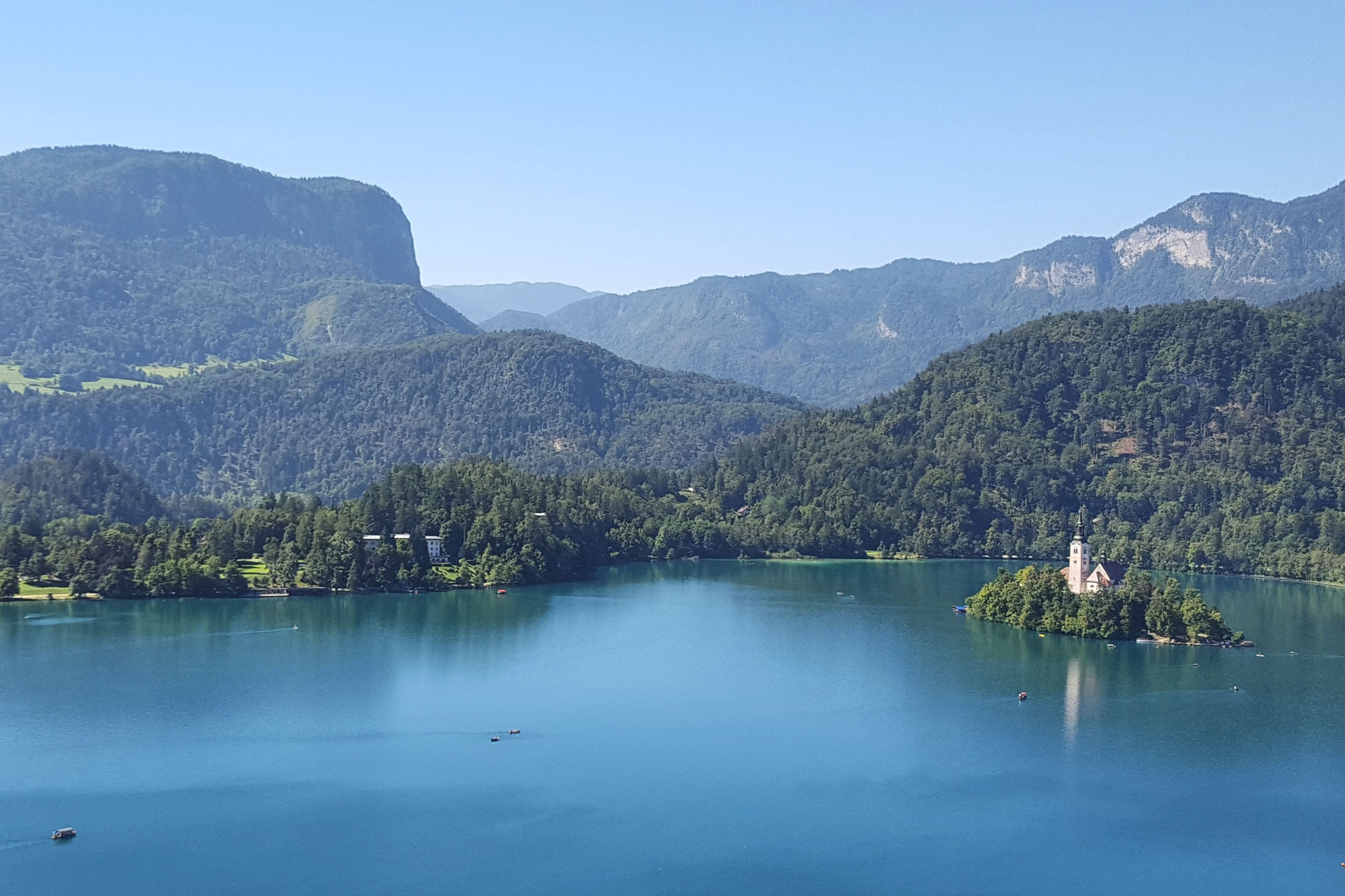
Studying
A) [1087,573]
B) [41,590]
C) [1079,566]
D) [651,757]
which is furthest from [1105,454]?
[651,757]

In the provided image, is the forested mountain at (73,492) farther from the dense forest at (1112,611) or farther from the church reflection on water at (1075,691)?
the church reflection on water at (1075,691)

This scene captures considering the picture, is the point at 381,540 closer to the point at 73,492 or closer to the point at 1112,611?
the point at 73,492

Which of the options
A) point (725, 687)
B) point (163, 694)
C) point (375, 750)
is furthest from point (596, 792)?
point (163, 694)

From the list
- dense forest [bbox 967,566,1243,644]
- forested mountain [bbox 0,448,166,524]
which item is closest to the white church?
dense forest [bbox 967,566,1243,644]

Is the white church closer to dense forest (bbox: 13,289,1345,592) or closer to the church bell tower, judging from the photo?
the church bell tower

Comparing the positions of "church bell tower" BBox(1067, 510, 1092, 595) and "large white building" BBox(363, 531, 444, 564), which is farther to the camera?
"large white building" BBox(363, 531, 444, 564)
